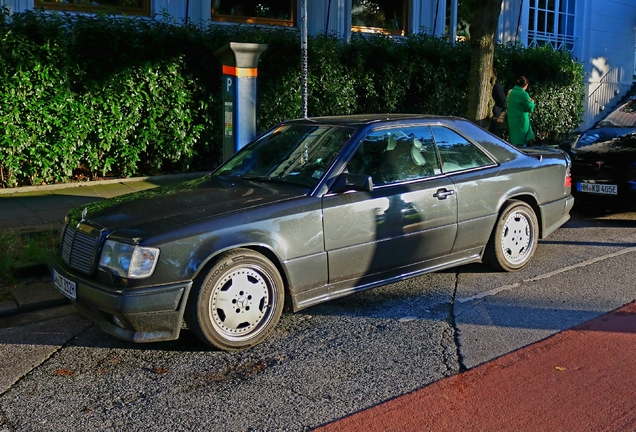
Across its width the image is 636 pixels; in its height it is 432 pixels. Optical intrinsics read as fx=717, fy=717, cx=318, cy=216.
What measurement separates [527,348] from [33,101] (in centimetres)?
776

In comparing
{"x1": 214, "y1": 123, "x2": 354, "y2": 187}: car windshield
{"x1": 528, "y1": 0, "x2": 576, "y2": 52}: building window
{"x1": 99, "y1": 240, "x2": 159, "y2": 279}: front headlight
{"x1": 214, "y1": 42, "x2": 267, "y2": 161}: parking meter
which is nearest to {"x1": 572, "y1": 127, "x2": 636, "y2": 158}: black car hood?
{"x1": 214, "y1": 42, "x2": 267, "y2": 161}: parking meter

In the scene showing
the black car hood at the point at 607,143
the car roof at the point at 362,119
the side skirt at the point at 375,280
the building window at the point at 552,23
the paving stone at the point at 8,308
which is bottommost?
the paving stone at the point at 8,308

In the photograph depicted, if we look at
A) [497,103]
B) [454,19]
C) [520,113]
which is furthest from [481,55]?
[454,19]

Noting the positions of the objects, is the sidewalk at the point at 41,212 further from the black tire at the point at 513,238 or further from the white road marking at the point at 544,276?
the black tire at the point at 513,238

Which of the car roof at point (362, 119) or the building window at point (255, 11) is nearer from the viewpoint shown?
the car roof at point (362, 119)

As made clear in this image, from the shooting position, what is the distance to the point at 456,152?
631 centimetres

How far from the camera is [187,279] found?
464 centimetres

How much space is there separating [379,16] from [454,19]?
230 centimetres

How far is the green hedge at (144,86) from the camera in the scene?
9.96 metres

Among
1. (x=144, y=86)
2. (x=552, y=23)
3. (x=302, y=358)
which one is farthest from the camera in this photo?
(x=552, y=23)

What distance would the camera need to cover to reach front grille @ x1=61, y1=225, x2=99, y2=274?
4.82 meters

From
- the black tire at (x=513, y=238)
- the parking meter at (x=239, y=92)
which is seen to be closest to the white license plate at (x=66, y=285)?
the black tire at (x=513, y=238)

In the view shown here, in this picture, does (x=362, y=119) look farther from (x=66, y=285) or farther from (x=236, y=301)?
(x=66, y=285)

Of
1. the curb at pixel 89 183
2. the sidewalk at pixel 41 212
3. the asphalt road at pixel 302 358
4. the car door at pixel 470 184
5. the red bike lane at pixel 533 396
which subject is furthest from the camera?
the curb at pixel 89 183
